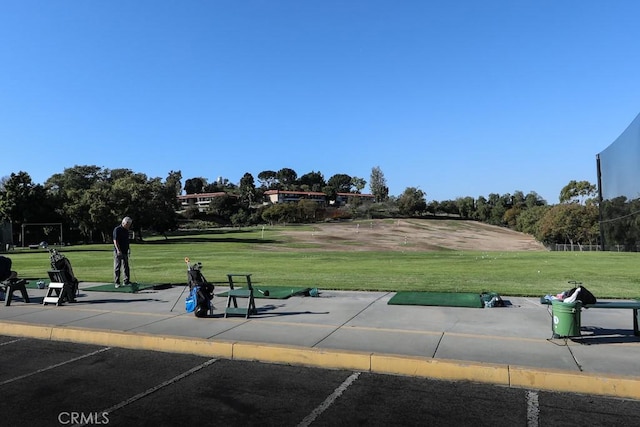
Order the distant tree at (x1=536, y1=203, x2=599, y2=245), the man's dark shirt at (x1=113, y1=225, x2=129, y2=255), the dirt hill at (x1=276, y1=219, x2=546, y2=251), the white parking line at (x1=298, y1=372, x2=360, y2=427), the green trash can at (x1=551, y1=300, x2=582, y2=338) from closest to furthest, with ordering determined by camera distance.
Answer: the white parking line at (x1=298, y1=372, x2=360, y2=427), the green trash can at (x1=551, y1=300, x2=582, y2=338), the man's dark shirt at (x1=113, y1=225, x2=129, y2=255), the dirt hill at (x1=276, y1=219, x2=546, y2=251), the distant tree at (x1=536, y1=203, x2=599, y2=245)

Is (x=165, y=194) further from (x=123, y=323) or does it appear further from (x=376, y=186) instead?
(x=376, y=186)

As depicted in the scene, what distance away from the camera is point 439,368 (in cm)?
581

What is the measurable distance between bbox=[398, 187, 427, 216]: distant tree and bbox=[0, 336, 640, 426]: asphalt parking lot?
143m

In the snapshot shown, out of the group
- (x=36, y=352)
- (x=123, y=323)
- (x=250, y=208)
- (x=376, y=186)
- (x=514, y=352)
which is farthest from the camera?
(x=376, y=186)

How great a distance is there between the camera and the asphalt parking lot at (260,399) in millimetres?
4582

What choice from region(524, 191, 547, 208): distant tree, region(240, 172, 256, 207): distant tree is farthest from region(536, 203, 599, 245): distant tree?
region(240, 172, 256, 207): distant tree

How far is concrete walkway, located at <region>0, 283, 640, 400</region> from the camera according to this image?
5641 millimetres

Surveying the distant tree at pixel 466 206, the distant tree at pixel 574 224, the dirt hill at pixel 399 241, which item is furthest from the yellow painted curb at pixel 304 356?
the distant tree at pixel 466 206

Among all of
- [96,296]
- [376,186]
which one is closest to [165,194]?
[96,296]

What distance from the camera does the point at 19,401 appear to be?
516cm

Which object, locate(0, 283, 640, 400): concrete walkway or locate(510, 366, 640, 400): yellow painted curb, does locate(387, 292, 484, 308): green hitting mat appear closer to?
locate(0, 283, 640, 400): concrete walkway

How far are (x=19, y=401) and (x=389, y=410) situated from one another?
403cm

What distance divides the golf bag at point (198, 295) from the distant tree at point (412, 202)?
140m

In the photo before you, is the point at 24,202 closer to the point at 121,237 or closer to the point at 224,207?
the point at 121,237
